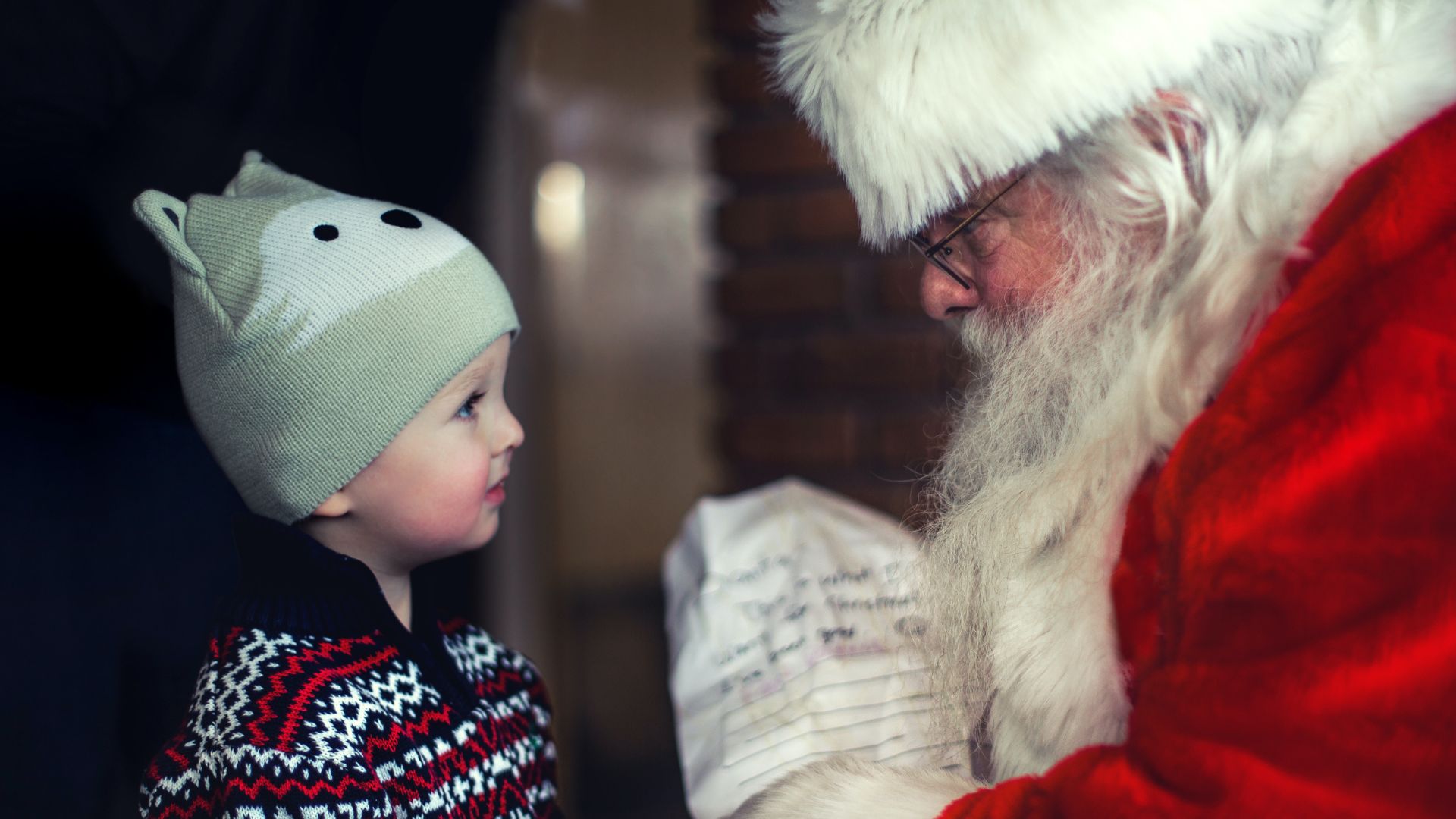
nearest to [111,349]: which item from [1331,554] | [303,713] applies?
[303,713]

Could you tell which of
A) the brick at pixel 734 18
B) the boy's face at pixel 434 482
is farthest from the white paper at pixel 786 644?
the brick at pixel 734 18

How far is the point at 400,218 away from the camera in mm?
879

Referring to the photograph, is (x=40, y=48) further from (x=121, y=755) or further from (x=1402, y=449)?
(x=1402, y=449)

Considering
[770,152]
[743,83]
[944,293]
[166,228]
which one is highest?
[743,83]

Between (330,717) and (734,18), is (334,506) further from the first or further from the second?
(734,18)

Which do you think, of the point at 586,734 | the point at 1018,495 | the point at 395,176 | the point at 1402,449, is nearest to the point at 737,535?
the point at 1018,495

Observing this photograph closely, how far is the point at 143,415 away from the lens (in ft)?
3.06

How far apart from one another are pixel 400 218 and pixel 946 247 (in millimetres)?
458

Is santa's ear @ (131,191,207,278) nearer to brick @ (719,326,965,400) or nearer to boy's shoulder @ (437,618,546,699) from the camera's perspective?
boy's shoulder @ (437,618,546,699)

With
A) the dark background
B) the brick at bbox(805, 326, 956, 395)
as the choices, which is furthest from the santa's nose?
the brick at bbox(805, 326, 956, 395)

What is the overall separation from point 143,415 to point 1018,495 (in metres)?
0.76

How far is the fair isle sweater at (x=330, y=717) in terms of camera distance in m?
0.71

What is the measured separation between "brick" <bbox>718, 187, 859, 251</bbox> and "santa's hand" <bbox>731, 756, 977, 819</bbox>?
1026mm

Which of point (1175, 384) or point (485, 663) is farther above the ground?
point (1175, 384)
